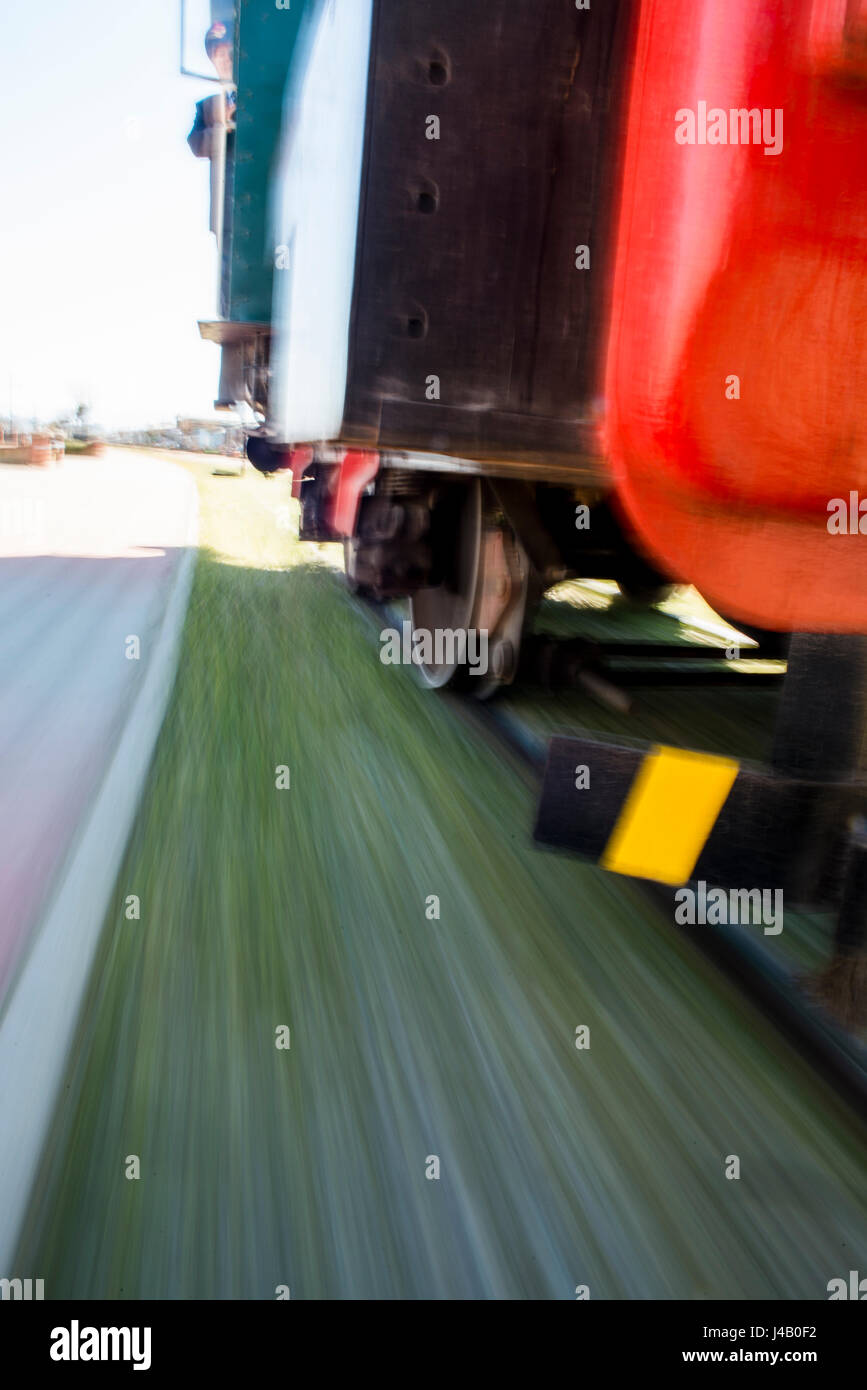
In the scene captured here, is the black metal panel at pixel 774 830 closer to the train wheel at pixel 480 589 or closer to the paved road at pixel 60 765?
the paved road at pixel 60 765

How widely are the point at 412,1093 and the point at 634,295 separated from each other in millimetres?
1418

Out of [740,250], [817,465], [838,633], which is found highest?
[740,250]

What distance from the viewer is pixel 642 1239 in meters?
1.54

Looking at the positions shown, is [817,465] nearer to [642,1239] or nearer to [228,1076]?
[642,1239]

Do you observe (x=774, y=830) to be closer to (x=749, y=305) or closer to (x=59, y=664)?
(x=749, y=305)

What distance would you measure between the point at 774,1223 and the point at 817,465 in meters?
1.19

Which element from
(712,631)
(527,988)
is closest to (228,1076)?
(527,988)

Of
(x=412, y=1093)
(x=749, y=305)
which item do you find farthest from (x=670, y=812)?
(x=749, y=305)

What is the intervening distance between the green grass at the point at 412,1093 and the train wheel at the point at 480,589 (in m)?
0.94

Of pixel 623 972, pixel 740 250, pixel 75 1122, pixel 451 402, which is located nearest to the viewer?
pixel 740 250

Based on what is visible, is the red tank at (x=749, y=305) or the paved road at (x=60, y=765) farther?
the paved road at (x=60, y=765)

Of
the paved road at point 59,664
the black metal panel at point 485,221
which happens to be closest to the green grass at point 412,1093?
the paved road at point 59,664

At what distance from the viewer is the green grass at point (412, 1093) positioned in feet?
4.93
